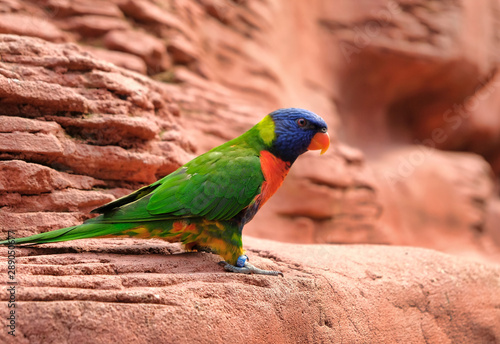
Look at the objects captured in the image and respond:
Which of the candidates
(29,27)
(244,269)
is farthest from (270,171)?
(29,27)

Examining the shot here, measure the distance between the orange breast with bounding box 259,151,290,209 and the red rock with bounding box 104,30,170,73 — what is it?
3.72 m

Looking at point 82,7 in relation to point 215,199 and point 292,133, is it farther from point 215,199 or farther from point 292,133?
point 215,199

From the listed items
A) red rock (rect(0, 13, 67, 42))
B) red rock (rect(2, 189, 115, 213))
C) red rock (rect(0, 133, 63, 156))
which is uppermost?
red rock (rect(0, 13, 67, 42))

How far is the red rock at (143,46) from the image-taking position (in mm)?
5918

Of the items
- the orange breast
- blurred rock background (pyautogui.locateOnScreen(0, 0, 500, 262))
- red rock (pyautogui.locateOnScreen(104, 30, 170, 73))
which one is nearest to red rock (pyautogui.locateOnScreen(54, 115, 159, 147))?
blurred rock background (pyautogui.locateOnScreen(0, 0, 500, 262))

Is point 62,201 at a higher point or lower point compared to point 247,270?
lower

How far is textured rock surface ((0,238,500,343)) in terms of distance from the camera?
7.27 feet

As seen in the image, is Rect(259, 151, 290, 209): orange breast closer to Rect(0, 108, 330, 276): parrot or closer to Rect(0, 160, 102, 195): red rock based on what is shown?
Rect(0, 108, 330, 276): parrot

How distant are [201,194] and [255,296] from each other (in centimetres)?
75

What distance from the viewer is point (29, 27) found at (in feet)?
17.4

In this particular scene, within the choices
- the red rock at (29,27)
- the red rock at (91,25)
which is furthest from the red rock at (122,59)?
the red rock at (29,27)

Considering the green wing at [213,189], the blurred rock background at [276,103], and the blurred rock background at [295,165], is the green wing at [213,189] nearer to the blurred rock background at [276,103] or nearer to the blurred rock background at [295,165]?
the blurred rock background at [295,165]

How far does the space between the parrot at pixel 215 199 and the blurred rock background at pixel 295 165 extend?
0.58 ft

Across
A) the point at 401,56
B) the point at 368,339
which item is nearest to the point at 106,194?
the point at 368,339
